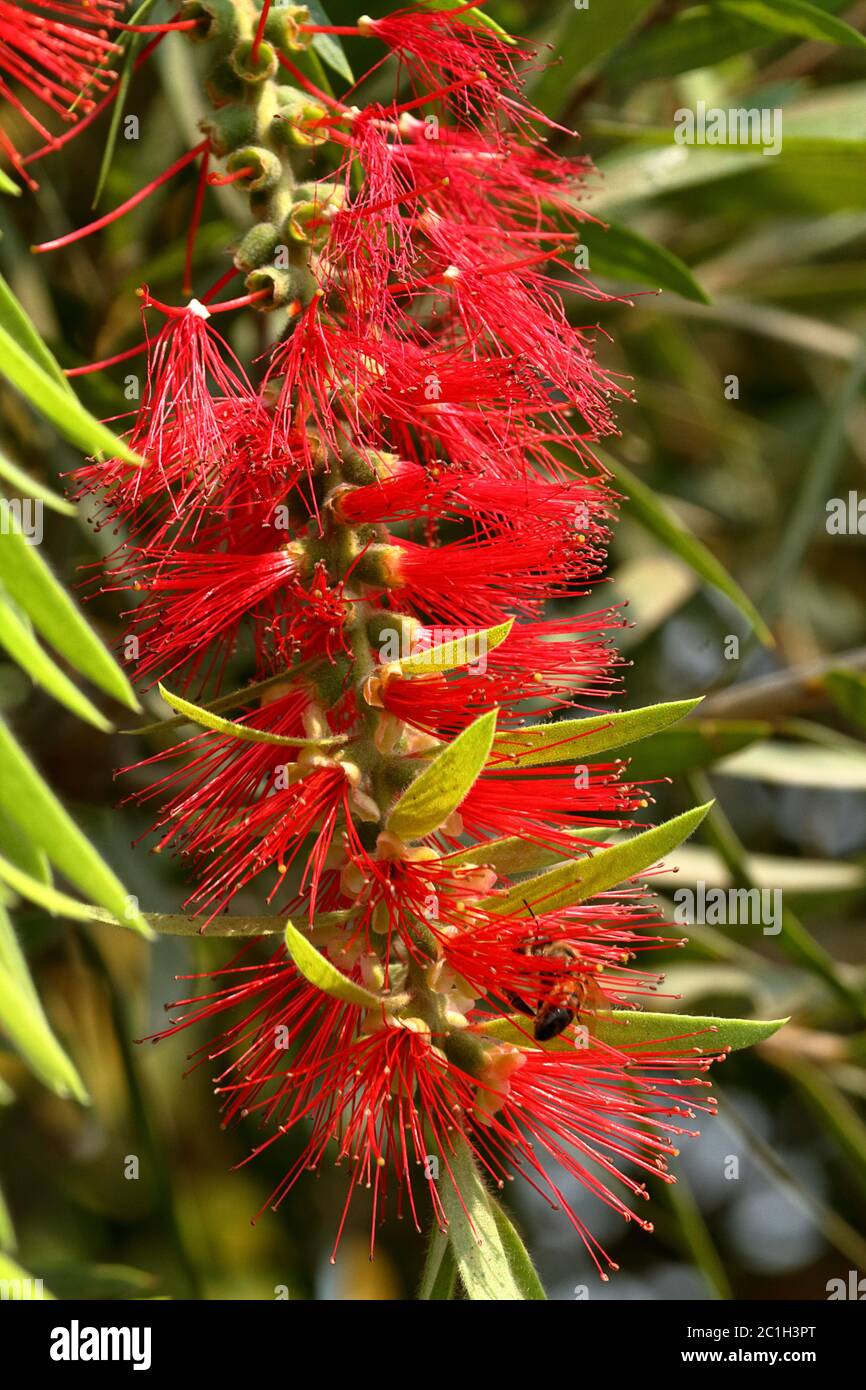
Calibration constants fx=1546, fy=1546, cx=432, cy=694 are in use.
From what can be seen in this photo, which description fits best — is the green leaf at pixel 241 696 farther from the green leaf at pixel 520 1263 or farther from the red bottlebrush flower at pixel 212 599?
the green leaf at pixel 520 1263

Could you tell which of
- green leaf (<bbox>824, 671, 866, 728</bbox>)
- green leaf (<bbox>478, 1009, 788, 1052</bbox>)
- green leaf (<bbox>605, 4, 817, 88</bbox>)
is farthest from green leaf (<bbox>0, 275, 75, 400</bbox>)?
green leaf (<bbox>824, 671, 866, 728</bbox>)

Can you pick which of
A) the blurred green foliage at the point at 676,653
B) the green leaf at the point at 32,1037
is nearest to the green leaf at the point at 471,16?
the blurred green foliage at the point at 676,653

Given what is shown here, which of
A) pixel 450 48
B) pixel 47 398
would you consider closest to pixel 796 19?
pixel 450 48

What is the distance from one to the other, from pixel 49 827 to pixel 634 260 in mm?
1282

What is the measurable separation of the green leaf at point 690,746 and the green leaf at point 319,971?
1003 mm

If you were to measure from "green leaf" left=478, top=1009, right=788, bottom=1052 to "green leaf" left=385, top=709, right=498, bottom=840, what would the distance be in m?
0.20

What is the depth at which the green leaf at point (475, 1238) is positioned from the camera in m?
1.23

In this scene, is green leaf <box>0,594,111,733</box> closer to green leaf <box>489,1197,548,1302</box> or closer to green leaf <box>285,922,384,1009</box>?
green leaf <box>285,922,384,1009</box>

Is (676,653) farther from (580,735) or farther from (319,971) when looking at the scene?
(319,971)

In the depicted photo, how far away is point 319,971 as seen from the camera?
→ 3.75 ft

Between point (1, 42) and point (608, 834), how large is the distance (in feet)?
2.94

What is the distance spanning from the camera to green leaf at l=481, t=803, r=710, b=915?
1.23m

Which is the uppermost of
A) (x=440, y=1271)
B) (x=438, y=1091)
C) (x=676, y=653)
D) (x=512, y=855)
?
(x=676, y=653)
